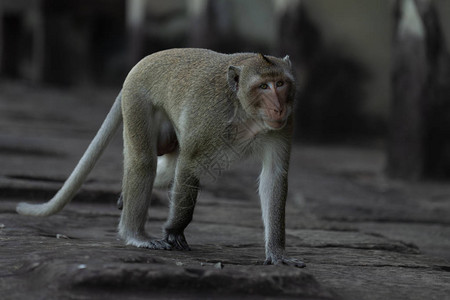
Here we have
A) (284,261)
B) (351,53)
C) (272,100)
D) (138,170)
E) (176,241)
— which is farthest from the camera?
(351,53)

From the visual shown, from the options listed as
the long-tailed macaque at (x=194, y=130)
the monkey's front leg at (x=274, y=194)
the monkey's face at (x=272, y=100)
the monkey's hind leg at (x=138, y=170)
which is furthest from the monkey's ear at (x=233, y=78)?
the monkey's hind leg at (x=138, y=170)

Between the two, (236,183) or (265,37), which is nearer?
(236,183)

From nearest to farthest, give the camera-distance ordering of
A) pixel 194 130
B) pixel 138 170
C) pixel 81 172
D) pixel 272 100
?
pixel 272 100, pixel 194 130, pixel 138 170, pixel 81 172

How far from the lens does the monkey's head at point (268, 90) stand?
3186 millimetres

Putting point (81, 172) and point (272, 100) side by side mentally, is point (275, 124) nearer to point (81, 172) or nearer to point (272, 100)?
point (272, 100)

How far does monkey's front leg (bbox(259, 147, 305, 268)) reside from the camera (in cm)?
342

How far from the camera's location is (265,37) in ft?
37.0

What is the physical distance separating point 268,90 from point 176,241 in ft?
2.77

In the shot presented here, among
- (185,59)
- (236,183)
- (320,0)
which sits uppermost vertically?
(320,0)

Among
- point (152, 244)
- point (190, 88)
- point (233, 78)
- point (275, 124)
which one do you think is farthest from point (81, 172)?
point (275, 124)

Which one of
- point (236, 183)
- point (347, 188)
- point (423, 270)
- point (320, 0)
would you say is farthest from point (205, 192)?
point (320, 0)

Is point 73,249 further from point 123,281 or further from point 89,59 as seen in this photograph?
point 89,59

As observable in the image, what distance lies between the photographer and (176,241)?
357 cm

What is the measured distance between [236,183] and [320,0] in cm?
385
